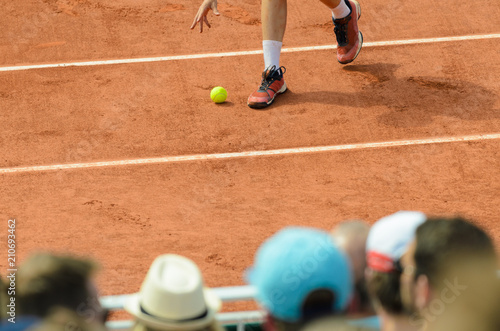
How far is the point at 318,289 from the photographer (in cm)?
216

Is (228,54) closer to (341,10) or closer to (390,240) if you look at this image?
(341,10)

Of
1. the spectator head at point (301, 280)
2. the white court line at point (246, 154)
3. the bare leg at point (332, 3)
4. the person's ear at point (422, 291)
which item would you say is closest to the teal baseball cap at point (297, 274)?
the spectator head at point (301, 280)

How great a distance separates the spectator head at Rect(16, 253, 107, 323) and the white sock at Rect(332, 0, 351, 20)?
605 cm

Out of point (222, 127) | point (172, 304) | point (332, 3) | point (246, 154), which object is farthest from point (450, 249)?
point (332, 3)

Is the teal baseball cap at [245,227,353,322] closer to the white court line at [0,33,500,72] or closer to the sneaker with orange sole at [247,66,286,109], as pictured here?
the sneaker with orange sole at [247,66,286,109]

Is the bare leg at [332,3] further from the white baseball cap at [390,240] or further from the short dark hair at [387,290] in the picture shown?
the short dark hair at [387,290]

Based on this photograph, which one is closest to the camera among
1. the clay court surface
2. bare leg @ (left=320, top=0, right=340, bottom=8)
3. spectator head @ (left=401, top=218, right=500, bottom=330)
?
spectator head @ (left=401, top=218, right=500, bottom=330)

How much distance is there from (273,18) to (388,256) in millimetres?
5208

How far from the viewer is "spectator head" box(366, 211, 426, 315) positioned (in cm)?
244

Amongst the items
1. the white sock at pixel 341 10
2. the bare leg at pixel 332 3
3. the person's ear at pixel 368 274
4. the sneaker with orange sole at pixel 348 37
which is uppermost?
the person's ear at pixel 368 274

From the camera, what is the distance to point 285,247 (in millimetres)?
2213

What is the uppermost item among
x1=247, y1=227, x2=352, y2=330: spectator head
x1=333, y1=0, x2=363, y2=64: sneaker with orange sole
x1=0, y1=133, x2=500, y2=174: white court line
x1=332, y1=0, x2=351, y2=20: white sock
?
x1=247, y1=227, x2=352, y2=330: spectator head

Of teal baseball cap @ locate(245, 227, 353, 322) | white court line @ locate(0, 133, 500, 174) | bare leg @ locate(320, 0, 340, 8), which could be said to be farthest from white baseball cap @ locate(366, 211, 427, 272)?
bare leg @ locate(320, 0, 340, 8)

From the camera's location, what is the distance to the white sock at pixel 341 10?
307 inches
